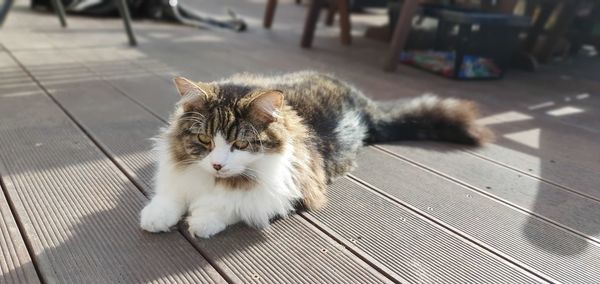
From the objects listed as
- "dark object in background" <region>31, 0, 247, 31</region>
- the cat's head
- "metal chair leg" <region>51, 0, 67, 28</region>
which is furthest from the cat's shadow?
"dark object in background" <region>31, 0, 247, 31</region>

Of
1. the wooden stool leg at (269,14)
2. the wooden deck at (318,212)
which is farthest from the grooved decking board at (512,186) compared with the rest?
the wooden stool leg at (269,14)

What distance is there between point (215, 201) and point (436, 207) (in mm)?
699

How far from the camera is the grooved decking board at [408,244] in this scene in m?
1.11

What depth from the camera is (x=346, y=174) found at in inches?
64.0

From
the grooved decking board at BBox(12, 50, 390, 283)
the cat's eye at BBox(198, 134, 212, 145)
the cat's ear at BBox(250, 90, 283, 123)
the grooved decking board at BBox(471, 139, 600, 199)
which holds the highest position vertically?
the cat's ear at BBox(250, 90, 283, 123)

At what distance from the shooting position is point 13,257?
40.9 inches

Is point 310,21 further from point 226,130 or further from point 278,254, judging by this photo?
point 278,254

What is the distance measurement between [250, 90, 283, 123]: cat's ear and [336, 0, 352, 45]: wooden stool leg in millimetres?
3047

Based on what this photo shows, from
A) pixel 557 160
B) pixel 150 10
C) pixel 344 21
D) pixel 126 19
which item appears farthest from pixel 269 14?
pixel 557 160

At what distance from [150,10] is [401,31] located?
2676mm

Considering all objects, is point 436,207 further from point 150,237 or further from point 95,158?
point 95,158

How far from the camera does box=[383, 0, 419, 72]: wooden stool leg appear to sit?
309cm

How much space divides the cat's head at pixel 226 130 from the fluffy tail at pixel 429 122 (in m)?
0.81

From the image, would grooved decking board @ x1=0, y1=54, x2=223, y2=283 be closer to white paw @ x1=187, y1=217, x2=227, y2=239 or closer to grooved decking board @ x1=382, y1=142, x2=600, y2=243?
white paw @ x1=187, y1=217, x2=227, y2=239
